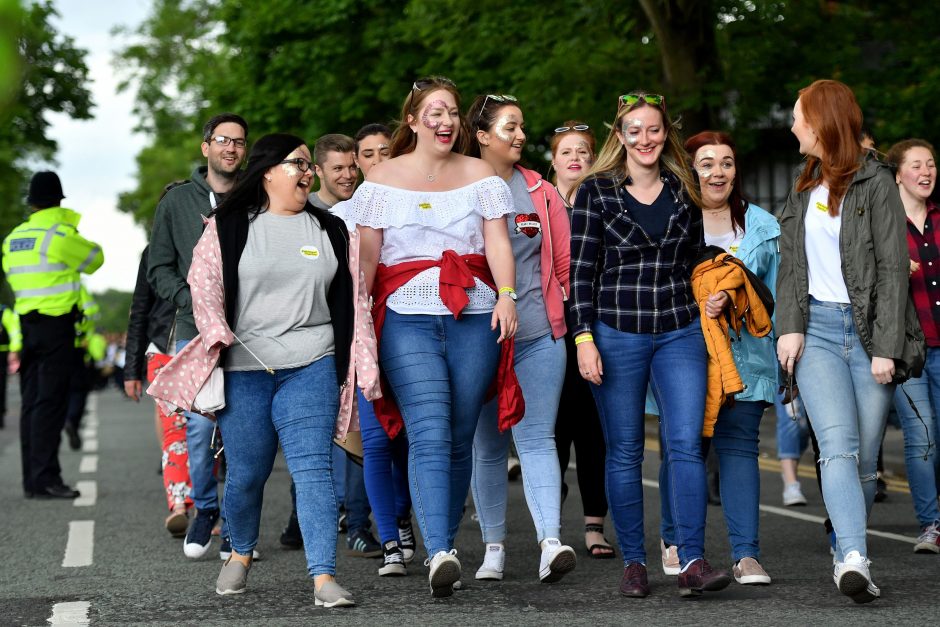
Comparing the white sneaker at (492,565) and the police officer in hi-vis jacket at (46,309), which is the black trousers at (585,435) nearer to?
the white sneaker at (492,565)

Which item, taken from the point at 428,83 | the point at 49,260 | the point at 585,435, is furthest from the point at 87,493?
the point at 428,83

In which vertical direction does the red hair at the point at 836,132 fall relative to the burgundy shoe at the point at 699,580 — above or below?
above

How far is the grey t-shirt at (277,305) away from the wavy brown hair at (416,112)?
76 centimetres

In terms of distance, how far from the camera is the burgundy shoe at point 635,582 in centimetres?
584

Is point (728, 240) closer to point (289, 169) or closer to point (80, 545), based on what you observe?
point (289, 169)

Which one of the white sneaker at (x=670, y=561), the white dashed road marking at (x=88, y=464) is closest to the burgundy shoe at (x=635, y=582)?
the white sneaker at (x=670, y=561)

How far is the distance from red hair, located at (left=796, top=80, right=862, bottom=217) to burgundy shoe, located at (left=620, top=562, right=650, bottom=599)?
1602 millimetres

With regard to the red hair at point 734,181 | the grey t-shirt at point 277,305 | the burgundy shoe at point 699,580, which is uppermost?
the red hair at point 734,181

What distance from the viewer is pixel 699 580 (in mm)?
5664

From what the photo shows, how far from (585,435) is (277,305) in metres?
2.34

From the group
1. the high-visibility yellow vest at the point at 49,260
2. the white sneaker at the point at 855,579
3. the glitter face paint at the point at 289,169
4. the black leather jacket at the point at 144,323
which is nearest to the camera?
the white sneaker at the point at 855,579

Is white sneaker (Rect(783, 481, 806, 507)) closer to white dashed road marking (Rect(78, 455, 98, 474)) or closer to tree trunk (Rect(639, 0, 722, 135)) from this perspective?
white dashed road marking (Rect(78, 455, 98, 474))

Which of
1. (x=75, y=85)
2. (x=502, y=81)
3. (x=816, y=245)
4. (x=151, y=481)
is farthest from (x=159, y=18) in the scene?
(x=816, y=245)

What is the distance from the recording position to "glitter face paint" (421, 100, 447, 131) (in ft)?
19.9
